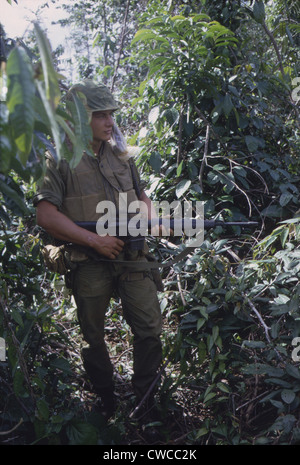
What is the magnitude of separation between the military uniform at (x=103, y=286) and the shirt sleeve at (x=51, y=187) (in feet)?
0.09

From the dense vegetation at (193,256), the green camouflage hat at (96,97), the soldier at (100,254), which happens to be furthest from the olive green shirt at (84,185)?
the green camouflage hat at (96,97)

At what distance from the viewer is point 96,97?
276cm

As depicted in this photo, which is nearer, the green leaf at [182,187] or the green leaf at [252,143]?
the green leaf at [182,187]

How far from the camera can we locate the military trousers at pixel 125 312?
288 centimetres

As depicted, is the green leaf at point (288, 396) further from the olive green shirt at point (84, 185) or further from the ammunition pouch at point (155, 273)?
the olive green shirt at point (84, 185)

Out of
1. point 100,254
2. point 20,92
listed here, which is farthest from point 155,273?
point 20,92

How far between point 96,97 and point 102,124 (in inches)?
6.2

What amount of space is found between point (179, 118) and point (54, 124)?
2962 mm

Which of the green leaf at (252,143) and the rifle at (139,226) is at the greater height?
the green leaf at (252,143)

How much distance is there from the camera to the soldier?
2.77m

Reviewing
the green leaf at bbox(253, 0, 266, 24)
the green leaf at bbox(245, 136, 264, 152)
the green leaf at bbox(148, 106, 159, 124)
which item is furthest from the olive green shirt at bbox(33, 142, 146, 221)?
the green leaf at bbox(253, 0, 266, 24)

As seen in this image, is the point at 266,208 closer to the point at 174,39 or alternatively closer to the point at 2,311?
the point at 174,39

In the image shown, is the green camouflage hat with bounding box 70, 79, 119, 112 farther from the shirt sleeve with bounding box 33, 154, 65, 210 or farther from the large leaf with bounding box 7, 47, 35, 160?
the large leaf with bounding box 7, 47, 35, 160

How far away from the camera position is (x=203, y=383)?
3.01 meters
